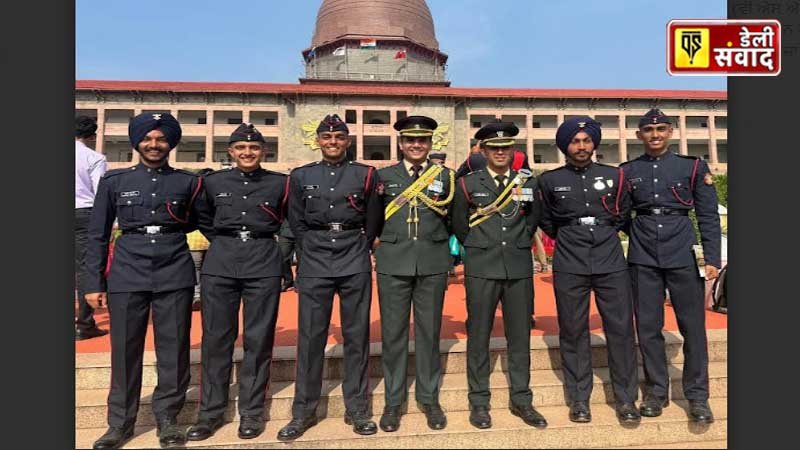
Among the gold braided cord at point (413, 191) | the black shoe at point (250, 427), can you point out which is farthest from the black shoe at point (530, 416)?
the black shoe at point (250, 427)

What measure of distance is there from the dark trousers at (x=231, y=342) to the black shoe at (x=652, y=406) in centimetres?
298

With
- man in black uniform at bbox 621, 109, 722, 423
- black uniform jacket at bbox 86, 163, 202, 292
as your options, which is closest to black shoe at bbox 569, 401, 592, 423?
man in black uniform at bbox 621, 109, 722, 423

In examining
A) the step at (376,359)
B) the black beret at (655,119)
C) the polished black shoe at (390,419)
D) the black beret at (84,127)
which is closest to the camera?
the polished black shoe at (390,419)

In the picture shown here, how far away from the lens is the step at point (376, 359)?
3787 millimetres

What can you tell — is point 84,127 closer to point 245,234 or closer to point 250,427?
point 245,234

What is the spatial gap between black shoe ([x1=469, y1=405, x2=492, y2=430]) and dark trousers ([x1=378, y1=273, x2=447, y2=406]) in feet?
0.96

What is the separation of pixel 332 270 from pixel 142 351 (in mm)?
1540

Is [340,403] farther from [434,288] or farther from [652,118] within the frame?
[652,118]

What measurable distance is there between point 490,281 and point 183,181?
256 centimetres

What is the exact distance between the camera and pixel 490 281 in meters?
3.45

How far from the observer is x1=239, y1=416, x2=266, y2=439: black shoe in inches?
125

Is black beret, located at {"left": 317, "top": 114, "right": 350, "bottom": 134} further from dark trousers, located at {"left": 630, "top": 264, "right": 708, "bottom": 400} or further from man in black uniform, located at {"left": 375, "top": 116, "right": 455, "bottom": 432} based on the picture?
dark trousers, located at {"left": 630, "top": 264, "right": 708, "bottom": 400}

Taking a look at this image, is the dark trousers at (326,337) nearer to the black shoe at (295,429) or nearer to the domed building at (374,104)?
the black shoe at (295,429)

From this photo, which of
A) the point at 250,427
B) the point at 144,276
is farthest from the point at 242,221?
the point at 250,427
